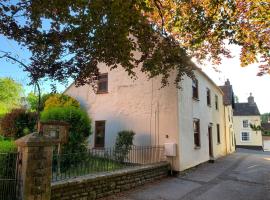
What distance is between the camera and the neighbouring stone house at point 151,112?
1437cm

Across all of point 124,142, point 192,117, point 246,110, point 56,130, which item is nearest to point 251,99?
point 246,110

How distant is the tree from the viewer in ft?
20.8

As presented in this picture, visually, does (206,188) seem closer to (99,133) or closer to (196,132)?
(196,132)

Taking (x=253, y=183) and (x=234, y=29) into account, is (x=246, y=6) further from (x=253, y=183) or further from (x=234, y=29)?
(x=253, y=183)

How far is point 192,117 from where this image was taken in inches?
653

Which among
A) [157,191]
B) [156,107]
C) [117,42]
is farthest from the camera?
[156,107]

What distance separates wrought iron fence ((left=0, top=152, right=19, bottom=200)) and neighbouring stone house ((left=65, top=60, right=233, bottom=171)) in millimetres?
8843

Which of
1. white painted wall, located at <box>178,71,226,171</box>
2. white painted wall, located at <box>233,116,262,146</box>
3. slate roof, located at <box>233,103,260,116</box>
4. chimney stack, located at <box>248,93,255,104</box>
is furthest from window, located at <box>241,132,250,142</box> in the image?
white painted wall, located at <box>178,71,226,171</box>

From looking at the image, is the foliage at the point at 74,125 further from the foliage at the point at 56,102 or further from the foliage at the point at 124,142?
the foliage at the point at 56,102

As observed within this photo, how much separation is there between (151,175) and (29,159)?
6806 mm

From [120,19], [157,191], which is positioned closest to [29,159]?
[120,19]

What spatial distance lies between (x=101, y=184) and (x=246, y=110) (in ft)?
160

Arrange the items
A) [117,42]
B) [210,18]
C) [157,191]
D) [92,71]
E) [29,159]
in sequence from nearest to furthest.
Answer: [29,159]
[117,42]
[92,71]
[210,18]
[157,191]

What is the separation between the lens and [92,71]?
8.24m
